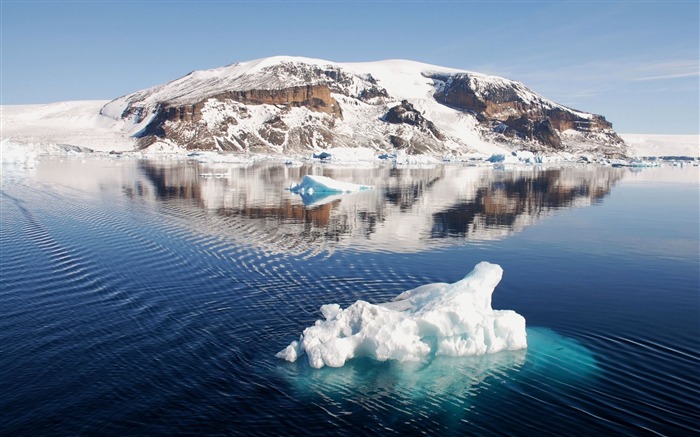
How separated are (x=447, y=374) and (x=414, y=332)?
125 cm

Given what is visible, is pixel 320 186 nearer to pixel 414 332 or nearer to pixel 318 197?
pixel 318 197

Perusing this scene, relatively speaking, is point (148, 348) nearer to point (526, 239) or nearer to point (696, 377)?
point (696, 377)

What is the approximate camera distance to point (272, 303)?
15.7m

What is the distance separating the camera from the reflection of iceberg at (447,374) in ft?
35.0

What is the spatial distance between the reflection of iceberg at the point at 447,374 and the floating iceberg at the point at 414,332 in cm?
22

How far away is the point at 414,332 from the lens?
12.3 m

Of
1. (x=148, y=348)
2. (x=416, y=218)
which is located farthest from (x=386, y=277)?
(x=416, y=218)

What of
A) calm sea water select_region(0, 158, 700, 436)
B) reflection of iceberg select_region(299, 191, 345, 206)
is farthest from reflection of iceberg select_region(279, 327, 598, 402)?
reflection of iceberg select_region(299, 191, 345, 206)

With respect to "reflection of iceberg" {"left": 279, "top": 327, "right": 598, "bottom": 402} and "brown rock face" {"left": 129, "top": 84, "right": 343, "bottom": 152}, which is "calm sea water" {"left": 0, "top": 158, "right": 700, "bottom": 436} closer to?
"reflection of iceberg" {"left": 279, "top": 327, "right": 598, "bottom": 402}

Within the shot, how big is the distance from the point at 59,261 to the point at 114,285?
456cm

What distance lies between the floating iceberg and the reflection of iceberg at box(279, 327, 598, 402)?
8.8 inches

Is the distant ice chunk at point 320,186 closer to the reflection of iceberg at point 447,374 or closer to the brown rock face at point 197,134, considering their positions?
the reflection of iceberg at point 447,374

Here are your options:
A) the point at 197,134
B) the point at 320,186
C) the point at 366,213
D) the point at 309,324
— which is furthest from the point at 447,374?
the point at 197,134

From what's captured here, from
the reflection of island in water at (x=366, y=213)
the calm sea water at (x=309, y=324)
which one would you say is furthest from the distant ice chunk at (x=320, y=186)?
the calm sea water at (x=309, y=324)
